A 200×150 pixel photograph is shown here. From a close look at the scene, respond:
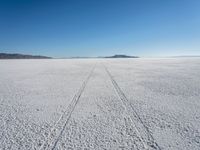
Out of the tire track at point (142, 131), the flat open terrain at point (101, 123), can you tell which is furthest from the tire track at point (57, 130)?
the tire track at point (142, 131)

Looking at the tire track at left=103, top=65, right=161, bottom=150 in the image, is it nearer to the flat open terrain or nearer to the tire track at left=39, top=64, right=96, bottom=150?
the flat open terrain

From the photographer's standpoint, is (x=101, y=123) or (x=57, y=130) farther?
(x=101, y=123)

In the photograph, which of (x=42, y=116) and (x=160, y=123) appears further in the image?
(x=42, y=116)

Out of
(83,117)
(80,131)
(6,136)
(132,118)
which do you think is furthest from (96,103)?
(6,136)

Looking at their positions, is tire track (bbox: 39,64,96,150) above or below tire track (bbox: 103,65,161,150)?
below

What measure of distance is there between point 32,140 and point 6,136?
0.49m

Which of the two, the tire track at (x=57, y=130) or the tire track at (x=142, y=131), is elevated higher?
the tire track at (x=142, y=131)

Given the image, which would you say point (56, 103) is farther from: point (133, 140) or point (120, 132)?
point (133, 140)

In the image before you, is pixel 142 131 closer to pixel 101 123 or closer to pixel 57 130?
pixel 101 123

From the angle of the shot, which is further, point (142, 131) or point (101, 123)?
point (101, 123)

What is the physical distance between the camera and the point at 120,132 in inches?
105

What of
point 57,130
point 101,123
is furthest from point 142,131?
point 57,130

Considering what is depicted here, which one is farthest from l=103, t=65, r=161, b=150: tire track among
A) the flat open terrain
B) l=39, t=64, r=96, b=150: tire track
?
l=39, t=64, r=96, b=150: tire track

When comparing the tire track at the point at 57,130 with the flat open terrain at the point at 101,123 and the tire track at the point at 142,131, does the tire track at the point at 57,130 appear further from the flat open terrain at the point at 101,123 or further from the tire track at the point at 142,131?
the tire track at the point at 142,131
